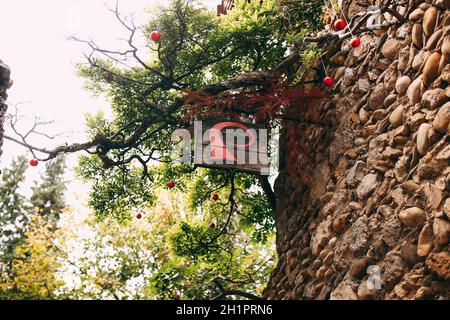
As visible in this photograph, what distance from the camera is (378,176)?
338cm

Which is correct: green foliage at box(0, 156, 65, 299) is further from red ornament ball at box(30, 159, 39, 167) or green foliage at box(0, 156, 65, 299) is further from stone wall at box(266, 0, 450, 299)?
stone wall at box(266, 0, 450, 299)

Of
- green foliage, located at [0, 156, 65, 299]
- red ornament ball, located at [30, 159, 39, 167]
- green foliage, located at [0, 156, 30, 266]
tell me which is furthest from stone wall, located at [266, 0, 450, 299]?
green foliage, located at [0, 156, 30, 266]

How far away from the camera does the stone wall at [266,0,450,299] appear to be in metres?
2.72

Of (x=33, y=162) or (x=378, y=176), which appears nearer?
(x=378, y=176)

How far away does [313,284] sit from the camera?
13.2 ft

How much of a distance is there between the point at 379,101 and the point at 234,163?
147 centimetres

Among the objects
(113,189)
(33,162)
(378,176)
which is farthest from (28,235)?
(378,176)

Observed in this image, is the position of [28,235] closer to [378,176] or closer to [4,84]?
[4,84]

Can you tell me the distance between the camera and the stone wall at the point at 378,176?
272 centimetres

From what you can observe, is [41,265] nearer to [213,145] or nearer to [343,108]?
[213,145]

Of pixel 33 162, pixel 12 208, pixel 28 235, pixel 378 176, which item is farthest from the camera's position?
pixel 12 208

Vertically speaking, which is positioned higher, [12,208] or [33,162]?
[12,208]

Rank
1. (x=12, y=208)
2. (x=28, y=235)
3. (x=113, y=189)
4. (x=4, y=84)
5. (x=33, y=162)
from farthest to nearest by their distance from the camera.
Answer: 1. (x=12, y=208)
2. (x=28, y=235)
3. (x=113, y=189)
4. (x=33, y=162)
5. (x=4, y=84)
